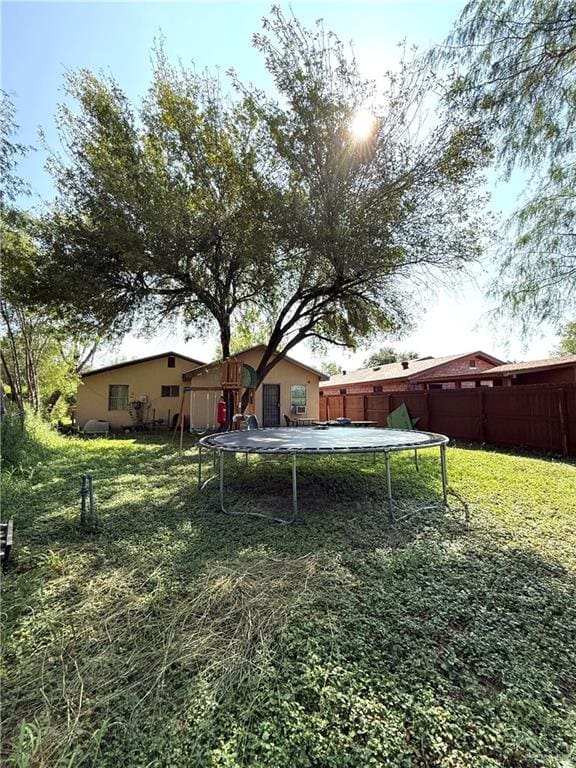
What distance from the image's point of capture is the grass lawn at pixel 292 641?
5.16 feet

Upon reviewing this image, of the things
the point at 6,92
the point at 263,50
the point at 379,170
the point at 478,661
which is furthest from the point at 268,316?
the point at 478,661

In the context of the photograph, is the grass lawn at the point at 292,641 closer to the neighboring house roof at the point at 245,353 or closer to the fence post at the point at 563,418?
the fence post at the point at 563,418

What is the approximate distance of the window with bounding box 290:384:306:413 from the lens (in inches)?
634

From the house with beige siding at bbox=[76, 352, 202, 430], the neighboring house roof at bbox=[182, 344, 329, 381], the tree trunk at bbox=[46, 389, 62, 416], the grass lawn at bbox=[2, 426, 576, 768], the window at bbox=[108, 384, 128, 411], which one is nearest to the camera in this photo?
the grass lawn at bbox=[2, 426, 576, 768]

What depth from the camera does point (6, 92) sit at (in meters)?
5.39

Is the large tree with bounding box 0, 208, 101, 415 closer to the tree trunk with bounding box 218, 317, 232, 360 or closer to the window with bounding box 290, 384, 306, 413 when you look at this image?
the tree trunk with bounding box 218, 317, 232, 360

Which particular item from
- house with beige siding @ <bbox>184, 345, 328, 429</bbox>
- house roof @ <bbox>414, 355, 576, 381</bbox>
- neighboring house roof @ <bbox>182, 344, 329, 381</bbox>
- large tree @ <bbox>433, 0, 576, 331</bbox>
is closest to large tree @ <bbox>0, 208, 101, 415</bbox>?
neighboring house roof @ <bbox>182, 344, 329, 381</bbox>

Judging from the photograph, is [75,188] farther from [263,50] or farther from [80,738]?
[80,738]

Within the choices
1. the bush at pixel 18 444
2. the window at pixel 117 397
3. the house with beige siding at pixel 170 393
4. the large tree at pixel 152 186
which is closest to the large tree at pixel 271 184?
the large tree at pixel 152 186

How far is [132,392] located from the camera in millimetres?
16672

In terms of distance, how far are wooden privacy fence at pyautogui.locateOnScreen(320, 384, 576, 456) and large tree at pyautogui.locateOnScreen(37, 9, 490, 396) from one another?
3.56 metres

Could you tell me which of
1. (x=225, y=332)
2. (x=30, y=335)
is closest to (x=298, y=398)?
(x=225, y=332)

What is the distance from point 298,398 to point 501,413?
828 centimetres

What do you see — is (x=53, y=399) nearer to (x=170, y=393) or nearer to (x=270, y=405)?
(x=170, y=393)
